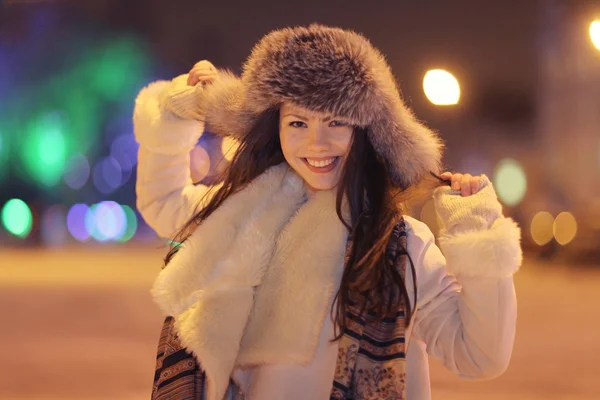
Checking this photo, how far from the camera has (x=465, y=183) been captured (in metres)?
2.07

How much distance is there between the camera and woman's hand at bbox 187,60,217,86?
256 cm

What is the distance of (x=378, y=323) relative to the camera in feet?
6.71

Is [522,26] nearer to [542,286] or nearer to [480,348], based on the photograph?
[542,286]

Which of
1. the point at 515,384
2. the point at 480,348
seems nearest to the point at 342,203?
the point at 480,348

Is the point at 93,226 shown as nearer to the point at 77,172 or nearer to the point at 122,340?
the point at 77,172

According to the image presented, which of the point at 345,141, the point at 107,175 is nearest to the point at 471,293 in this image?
the point at 345,141

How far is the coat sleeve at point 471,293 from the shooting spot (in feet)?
6.37

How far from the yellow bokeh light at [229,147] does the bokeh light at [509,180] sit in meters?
21.9

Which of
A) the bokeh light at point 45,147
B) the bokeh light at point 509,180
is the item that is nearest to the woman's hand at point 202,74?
the bokeh light at point 509,180

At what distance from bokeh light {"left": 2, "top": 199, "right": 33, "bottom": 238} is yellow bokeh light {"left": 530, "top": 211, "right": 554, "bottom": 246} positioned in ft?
A: 40.2

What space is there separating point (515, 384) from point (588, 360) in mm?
1224

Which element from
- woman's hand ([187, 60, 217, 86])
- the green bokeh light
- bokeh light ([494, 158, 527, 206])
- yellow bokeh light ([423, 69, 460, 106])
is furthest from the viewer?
the green bokeh light

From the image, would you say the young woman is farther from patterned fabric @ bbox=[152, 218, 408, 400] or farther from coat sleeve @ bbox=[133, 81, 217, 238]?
coat sleeve @ bbox=[133, 81, 217, 238]

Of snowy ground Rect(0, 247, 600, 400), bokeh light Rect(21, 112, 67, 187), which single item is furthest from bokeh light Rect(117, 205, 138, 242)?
snowy ground Rect(0, 247, 600, 400)
